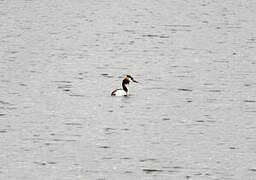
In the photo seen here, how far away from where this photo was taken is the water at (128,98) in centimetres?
2959

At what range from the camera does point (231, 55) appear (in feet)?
184

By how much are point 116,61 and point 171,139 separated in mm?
22198

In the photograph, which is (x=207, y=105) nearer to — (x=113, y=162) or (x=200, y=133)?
(x=200, y=133)

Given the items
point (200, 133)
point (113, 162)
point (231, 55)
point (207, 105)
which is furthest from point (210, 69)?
point (113, 162)

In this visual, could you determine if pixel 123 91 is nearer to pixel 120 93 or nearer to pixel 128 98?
pixel 120 93

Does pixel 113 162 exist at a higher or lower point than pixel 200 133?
lower

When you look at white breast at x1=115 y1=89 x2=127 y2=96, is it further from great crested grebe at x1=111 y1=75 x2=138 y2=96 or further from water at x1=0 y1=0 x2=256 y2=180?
water at x1=0 y1=0 x2=256 y2=180

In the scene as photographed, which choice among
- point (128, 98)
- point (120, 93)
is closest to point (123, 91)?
point (120, 93)

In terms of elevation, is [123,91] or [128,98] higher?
[123,91]

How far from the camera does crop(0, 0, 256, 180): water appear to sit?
29.6 metres

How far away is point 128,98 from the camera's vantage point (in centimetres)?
4344

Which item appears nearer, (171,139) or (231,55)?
(171,139)

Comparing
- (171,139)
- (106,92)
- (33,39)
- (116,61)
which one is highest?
(33,39)

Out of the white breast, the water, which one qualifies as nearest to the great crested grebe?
the white breast
